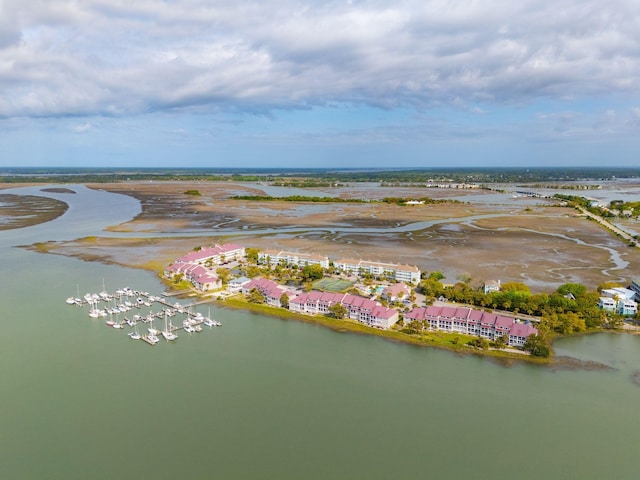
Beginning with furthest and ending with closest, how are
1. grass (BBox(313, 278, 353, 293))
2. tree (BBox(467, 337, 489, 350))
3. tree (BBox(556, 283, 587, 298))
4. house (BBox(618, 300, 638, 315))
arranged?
Result: 1. grass (BBox(313, 278, 353, 293))
2. tree (BBox(556, 283, 587, 298))
3. house (BBox(618, 300, 638, 315))
4. tree (BBox(467, 337, 489, 350))

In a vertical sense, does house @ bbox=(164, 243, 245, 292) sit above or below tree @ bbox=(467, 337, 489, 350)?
above

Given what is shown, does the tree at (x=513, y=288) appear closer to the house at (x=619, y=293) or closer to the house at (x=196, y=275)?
the house at (x=619, y=293)

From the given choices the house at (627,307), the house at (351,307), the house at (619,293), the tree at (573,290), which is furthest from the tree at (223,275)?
the house at (619,293)

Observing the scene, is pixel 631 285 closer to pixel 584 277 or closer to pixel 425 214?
pixel 584 277

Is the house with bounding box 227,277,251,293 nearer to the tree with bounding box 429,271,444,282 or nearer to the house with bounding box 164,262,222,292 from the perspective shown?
the house with bounding box 164,262,222,292

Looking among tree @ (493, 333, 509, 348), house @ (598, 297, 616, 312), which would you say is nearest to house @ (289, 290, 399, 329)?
tree @ (493, 333, 509, 348)

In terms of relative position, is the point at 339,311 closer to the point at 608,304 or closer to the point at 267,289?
the point at 267,289

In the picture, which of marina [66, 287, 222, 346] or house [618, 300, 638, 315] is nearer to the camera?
marina [66, 287, 222, 346]

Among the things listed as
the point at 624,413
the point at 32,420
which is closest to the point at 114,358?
the point at 32,420
